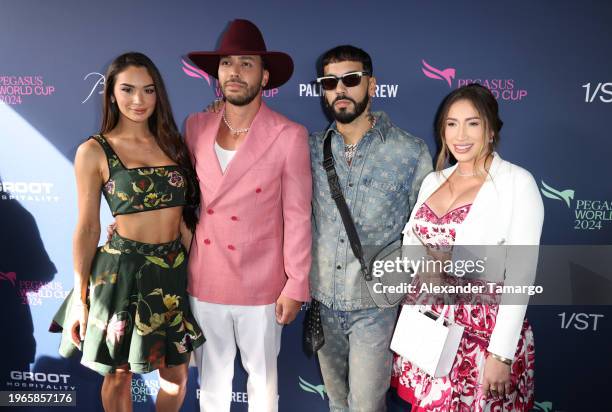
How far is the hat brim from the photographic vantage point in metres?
2.38

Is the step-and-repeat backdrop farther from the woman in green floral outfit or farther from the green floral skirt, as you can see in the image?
the green floral skirt

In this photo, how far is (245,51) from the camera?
92.8 inches

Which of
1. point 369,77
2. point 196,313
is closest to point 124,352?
point 196,313

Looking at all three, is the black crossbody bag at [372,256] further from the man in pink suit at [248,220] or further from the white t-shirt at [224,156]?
the white t-shirt at [224,156]

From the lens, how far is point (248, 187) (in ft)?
7.60

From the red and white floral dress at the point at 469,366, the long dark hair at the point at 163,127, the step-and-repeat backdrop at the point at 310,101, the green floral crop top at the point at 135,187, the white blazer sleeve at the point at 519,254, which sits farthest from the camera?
the step-and-repeat backdrop at the point at 310,101

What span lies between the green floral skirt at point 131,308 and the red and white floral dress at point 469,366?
1.35m

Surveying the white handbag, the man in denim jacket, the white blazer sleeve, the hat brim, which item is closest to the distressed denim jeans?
the man in denim jacket

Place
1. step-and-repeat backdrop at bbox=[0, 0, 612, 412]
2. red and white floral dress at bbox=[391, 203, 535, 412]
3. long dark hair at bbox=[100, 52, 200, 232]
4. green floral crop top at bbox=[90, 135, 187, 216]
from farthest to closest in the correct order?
step-and-repeat backdrop at bbox=[0, 0, 612, 412] < long dark hair at bbox=[100, 52, 200, 232] < green floral crop top at bbox=[90, 135, 187, 216] < red and white floral dress at bbox=[391, 203, 535, 412]

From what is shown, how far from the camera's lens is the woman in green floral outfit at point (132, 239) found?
7.45 ft

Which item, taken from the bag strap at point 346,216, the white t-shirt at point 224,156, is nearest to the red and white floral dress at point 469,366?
the bag strap at point 346,216

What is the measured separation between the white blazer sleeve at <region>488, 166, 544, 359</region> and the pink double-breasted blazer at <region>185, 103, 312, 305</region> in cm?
97

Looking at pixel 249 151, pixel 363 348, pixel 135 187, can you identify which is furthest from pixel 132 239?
pixel 363 348

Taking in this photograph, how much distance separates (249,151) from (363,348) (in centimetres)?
121
